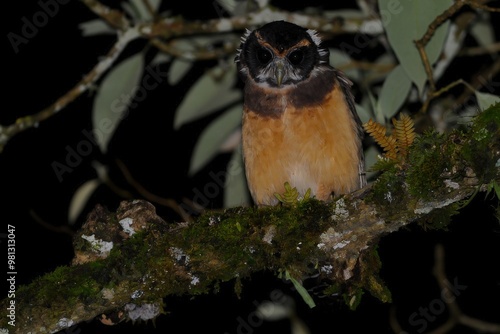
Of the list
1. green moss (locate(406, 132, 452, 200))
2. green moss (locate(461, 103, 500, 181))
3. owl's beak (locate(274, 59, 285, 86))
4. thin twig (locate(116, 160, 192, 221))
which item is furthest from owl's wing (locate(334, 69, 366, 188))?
green moss (locate(461, 103, 500, 181))

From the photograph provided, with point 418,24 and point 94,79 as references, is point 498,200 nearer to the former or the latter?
point 418,24

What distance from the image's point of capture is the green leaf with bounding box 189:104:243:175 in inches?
230

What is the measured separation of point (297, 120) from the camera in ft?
15.6

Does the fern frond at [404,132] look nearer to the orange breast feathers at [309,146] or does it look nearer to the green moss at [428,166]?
the green moss at [428,166]

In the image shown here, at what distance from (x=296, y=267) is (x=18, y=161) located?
5.96 meters

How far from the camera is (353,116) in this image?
5.02m

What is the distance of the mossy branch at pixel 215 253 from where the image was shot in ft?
11.0

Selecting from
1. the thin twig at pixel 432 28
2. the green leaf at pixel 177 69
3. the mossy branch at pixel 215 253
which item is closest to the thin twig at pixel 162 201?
the green leaf at pixel 177 69

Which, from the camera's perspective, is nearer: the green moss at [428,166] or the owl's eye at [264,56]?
the green moss at [428,166]

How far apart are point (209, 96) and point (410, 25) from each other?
1961 mm

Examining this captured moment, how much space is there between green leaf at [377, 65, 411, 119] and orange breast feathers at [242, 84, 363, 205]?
243mm

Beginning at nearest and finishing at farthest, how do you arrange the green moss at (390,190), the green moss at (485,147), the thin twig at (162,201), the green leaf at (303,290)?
the green moss at (485,147) → the green moss at (390,190) → the green leaf at (303,290) → the thin twig at (162,201)

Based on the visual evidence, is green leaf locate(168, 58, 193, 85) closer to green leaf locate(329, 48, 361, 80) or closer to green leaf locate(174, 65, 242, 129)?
green leaf locate(174, 65, 242, 129)

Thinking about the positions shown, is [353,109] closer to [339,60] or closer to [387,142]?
[339,60]
